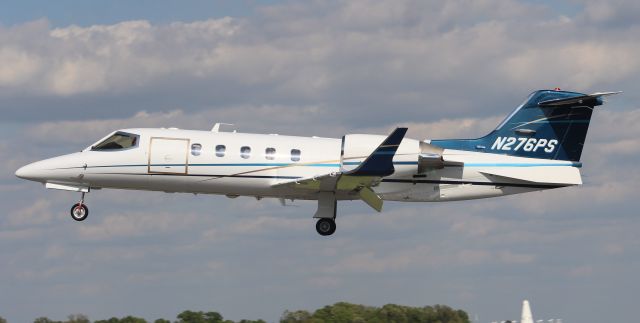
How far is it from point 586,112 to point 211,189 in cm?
1209

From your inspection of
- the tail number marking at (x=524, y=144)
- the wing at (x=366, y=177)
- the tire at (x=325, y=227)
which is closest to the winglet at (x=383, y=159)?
the wing at (x=366, y=177)

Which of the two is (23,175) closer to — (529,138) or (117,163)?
(117,163)

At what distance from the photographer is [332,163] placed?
3578 centimetres

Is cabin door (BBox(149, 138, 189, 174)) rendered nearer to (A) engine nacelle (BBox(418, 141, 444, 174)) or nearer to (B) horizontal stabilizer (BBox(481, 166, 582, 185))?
(A) engine nacelle (BBox(418, 141, 444, 174))

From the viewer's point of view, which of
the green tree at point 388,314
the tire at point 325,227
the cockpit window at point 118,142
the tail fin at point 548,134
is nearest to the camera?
the cockpit window at point 118,142

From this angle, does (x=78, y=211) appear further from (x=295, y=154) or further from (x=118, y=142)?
(x=295, y=154)

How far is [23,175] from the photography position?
121 feet

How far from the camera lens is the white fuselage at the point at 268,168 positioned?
35625mm

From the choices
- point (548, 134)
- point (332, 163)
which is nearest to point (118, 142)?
point (332, 163)

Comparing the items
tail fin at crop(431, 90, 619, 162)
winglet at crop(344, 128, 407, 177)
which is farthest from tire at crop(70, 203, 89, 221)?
tail fin at crop(431, 90, 619, 162)

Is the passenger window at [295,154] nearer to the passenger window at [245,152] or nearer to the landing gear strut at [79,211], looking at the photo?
the passenger window at [245,152]

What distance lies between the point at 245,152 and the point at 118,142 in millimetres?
4061

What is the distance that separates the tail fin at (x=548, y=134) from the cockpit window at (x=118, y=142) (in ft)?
33.0

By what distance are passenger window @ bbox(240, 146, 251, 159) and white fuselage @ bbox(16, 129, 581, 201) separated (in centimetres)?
3
